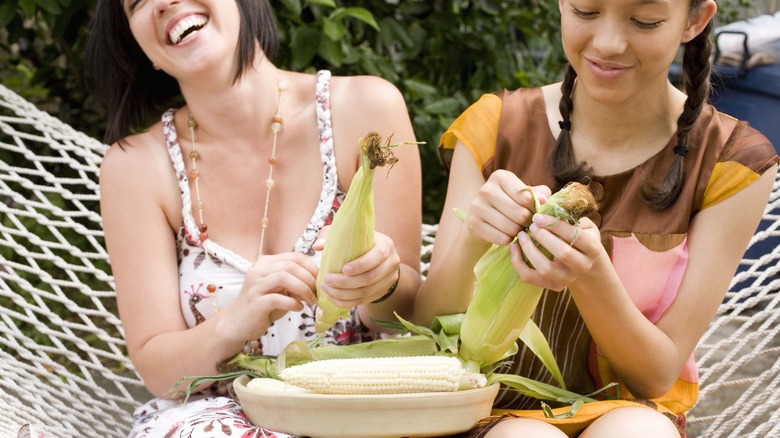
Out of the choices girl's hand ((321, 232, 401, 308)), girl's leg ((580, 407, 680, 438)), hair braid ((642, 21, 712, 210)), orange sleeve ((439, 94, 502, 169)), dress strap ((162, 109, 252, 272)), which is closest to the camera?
girl's leg ((580, 407, 680, 438))

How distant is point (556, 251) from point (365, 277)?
0.35m

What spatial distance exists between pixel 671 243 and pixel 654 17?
1.31ft

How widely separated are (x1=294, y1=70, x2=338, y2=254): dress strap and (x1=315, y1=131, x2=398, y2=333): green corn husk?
272 millimetres

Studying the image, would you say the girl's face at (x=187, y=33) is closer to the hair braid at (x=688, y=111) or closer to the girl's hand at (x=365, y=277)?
the girl's hand at (x=365, y=277)

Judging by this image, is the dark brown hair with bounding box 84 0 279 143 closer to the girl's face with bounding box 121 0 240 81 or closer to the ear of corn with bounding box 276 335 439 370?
the girl's face with bounding box 121 0 240 81

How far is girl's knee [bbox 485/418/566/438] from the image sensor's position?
4.74 feet

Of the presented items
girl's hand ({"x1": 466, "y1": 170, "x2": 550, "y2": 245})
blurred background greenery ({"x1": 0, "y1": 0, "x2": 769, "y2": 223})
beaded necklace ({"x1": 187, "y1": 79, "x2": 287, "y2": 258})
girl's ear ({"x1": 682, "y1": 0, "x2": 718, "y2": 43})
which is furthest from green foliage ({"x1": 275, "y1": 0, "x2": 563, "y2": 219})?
girl's hand ({"x1": 466, "y1": 170, "x2": 550, "y2": 245})

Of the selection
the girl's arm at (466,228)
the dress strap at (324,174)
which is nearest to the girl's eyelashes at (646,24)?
the girl's arm at (466,228)

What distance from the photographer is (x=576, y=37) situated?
1.58 m

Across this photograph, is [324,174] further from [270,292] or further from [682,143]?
A: [682,143]

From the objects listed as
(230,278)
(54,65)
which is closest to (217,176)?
(230,278)

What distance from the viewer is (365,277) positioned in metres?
1.55

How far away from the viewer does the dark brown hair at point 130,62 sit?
1.94 m

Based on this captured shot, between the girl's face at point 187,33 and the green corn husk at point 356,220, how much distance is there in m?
0.50
